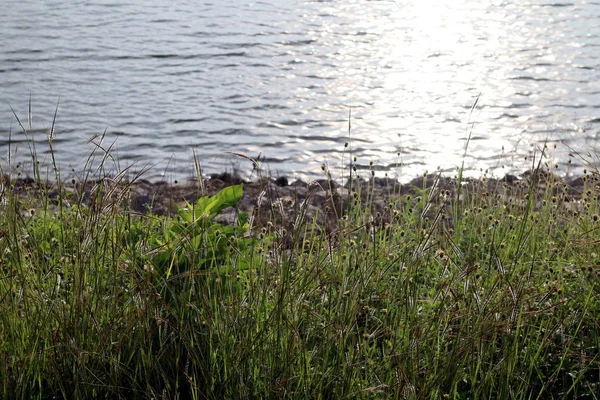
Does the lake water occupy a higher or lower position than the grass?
lower

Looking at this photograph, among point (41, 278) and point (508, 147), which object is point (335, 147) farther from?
point (41, 278)

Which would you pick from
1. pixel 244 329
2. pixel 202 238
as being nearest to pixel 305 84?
pixel 202 238

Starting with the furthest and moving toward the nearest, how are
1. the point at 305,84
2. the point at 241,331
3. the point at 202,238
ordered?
the point at 305,84
the point at 202,238
the point at 241,331

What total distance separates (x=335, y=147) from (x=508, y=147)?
66.7 inches

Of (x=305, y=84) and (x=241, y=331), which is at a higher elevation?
(x=241, y=331)

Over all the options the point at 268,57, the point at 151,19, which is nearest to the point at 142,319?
the point at 268,57

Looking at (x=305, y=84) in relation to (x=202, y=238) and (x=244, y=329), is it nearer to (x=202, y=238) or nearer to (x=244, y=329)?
(x=202, y=238)

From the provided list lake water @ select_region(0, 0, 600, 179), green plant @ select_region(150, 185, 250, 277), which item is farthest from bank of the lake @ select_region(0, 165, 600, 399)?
lake water @ select_region(0, 0, 600, 179)

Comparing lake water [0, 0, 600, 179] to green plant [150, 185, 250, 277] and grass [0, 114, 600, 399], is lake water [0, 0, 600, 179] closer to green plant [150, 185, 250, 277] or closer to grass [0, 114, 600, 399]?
green plant [150, 185, 250, 277]

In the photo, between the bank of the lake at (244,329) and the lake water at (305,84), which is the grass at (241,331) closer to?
the bank of the lake at (244,329)

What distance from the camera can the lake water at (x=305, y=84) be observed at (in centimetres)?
834

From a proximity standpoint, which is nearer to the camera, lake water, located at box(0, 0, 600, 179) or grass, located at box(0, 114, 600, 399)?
grass, located at box(0, 114, 600, 399)

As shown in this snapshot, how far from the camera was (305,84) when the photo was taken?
1120cm

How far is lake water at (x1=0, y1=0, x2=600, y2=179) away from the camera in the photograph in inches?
328
